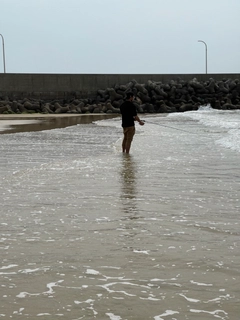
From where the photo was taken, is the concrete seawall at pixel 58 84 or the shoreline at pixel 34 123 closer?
the shoreline at pixel 34 123

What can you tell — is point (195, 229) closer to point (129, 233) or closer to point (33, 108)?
point (129, 233)

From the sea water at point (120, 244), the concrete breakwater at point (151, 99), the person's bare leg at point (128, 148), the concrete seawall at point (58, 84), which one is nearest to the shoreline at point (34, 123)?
the person's bare leg at point (128, 148)

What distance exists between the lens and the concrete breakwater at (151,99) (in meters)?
45.6

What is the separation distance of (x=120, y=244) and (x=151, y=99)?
147 ft

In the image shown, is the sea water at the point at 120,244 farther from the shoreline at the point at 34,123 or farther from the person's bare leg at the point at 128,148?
the shoreline at the point at 34,123

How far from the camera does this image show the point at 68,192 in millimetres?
7012

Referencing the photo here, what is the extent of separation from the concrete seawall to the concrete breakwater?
1.26ft

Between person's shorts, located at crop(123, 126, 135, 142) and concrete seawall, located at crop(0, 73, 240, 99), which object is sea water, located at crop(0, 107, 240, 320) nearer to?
person's shorts, located at crop(123, 126, 135, 142)

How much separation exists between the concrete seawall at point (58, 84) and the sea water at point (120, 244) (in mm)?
40113

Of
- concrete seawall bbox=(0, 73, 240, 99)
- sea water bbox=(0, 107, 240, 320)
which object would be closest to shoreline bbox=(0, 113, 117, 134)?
sea water bbox=(0, 107, 240, 320)

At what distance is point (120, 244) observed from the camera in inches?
173

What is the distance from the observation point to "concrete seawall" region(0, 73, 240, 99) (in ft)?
158

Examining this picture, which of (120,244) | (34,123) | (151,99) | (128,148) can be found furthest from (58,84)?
(120,244)

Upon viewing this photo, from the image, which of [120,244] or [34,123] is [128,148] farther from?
[34,123]
